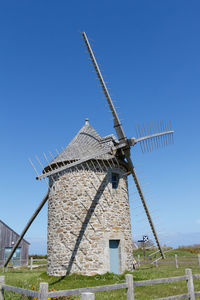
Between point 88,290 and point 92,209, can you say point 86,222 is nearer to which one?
point 92,209

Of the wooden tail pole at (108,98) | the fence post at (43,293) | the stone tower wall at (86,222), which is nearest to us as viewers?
the fence post at (43,293)

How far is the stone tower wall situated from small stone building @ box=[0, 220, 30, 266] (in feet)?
45.5

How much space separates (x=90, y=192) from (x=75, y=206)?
40.5 inches

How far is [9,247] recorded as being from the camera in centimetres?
2584

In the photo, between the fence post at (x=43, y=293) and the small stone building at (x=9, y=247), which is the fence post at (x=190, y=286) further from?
the small stone building at (x=9, y=247)

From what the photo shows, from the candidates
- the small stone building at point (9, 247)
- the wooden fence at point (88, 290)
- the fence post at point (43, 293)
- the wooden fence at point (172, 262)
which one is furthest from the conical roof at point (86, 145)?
the small stone building at point (9, 247)

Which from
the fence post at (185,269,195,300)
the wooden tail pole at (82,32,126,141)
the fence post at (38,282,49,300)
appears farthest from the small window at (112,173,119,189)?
the fence post at (38,282,49,300)

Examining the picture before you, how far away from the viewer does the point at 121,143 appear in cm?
1353

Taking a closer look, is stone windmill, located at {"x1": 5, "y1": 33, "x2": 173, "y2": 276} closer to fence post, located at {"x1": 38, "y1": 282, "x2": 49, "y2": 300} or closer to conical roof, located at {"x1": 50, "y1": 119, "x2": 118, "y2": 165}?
conical roof, located at {"x1": 50, "y1": 119, "x2": 118, "y2": 165}

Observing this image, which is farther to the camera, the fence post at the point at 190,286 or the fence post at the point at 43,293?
the fence post at the point at 190,286

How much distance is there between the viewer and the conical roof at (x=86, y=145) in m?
13.9

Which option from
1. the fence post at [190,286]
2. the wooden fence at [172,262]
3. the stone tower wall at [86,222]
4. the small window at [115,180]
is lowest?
the wooden fence at [172,262]

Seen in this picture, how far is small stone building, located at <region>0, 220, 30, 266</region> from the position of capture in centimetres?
2528

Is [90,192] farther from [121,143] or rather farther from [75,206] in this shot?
[121,143]
